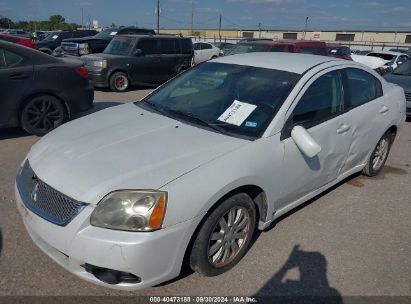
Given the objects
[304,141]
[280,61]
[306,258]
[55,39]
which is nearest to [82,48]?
[55,39]

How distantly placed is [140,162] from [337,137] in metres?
2.02

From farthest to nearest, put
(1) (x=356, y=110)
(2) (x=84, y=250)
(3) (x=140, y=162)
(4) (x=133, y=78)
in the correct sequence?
1. (4) (x=133, y=78)
2. (1) (x=356, y=110)
3. (3) (x=140, y=162)
4. (2) (x=84, y=250)

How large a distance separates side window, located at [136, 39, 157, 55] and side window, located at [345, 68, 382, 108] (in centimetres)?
849

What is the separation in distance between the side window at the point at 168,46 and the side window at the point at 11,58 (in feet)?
22.4

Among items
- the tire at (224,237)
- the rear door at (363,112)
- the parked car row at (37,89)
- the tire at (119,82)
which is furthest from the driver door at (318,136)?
the tire at (119,82)

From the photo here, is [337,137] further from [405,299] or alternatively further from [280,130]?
→ [405,299]

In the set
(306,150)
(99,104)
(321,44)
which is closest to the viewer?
(306,150)

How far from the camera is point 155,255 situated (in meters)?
2.27

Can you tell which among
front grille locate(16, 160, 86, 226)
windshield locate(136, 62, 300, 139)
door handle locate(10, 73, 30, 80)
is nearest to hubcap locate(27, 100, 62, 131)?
door handle locate(10, 73, 30, 80)

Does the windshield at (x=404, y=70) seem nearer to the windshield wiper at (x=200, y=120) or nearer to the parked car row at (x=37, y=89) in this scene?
the parked car row at (x=37, y=89)

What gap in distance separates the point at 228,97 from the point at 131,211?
5.15 feet

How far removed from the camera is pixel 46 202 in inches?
96.3

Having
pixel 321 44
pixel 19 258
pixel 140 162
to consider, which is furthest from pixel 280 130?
pixel 321 44

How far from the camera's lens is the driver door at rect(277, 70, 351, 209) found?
121 inches
